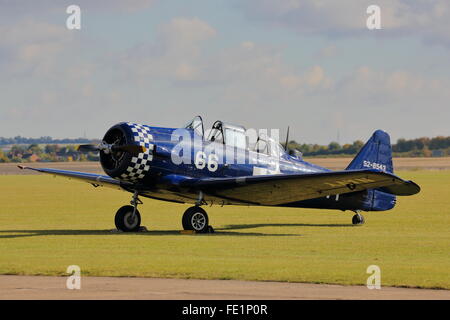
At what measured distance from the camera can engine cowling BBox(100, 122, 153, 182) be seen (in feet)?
60.9

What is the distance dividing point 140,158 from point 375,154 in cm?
771

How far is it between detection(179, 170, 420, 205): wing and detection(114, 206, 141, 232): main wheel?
1600mm

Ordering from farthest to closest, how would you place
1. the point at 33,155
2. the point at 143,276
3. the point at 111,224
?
the point at 33,155, the point at 111,224, the point at 143,276

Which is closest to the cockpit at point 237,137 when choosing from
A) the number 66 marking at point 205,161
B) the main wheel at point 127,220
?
the number 66 marking at point 205,161

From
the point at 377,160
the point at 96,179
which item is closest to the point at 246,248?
the point at 96,179

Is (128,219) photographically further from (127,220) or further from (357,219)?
(357,219)

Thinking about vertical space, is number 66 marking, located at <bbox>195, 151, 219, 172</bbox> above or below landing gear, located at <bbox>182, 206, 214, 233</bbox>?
above

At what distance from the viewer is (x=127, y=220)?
1983 centimetres

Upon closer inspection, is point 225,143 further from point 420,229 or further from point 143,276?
point 143,276

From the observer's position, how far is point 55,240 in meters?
17.4

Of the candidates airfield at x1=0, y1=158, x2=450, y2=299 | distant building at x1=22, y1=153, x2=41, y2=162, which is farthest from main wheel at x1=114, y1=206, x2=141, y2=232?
distant building at x1=22, y1=153, x2=41, y2=162

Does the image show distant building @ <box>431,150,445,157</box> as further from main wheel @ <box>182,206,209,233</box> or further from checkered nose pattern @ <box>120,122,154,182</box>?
checkered nose pattern @ <box>120,122,154,182</box>

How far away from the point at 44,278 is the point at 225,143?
8.87 meters
